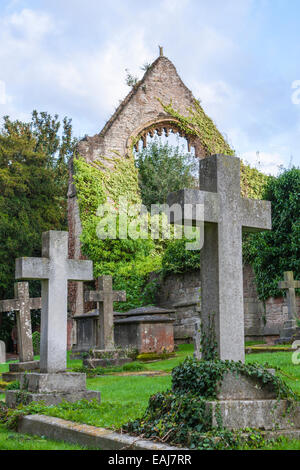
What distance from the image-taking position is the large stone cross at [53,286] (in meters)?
6.92

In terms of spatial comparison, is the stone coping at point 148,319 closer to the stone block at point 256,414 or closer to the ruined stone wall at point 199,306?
the ruined stone wall at point 199,306

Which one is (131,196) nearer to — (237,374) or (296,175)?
(296,175)

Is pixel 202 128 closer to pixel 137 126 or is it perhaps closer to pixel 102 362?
pixel 137 126

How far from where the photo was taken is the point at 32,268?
698cm

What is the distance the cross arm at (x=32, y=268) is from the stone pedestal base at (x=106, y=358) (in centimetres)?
523

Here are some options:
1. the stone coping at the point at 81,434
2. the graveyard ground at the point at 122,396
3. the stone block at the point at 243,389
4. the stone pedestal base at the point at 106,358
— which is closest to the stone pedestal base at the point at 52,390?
the graveyard ground at the point at 122,396

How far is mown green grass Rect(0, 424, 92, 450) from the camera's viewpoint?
450 cm

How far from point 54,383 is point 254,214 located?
3168mm

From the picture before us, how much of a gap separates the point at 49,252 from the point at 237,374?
3589 millimetres

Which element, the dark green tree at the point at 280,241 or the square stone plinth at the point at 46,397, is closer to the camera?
the square stone plinth at the point at 46,397

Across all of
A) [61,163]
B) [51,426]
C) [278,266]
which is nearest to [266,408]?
[51,426]

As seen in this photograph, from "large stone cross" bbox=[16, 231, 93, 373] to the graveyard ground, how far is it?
2.81 ft

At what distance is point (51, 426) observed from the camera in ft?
16.5

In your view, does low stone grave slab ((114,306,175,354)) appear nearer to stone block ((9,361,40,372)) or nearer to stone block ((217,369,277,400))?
stone block ((9,361,40,372))
